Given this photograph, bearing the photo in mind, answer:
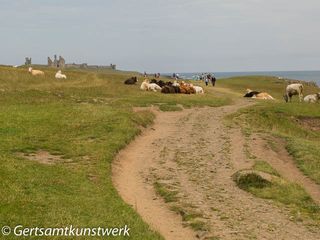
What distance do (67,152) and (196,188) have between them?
23.8ft

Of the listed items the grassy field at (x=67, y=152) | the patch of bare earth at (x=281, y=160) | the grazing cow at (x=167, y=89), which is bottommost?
the patch of bare earth at (x=281, y=160)

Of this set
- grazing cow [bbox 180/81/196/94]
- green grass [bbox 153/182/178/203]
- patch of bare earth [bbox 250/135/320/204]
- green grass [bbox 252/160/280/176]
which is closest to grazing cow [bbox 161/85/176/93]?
grazing cow [bbox 180/81/196/94]

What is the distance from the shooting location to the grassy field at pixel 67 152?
553 inches

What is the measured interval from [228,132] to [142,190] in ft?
48.9

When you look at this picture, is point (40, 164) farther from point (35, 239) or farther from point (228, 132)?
point (228, 132)

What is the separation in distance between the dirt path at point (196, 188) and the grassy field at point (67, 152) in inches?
40.1

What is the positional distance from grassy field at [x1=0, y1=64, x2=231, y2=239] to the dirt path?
1.02 meters

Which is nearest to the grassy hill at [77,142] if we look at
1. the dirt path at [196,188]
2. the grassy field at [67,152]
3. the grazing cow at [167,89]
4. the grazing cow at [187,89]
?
the grassy field at [67,152]

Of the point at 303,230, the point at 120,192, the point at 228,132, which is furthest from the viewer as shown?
the point at 228,132

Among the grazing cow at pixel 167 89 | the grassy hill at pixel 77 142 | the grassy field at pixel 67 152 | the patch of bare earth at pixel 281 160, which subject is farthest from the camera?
the grazing cow at pixel 167 89

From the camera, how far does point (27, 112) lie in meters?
33.3

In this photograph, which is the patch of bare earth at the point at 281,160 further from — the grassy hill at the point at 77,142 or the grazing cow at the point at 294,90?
the grazing cow at the point at 294,90

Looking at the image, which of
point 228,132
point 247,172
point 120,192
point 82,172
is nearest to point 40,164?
point 82,172

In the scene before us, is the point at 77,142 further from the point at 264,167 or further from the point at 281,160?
the point at 281,160
